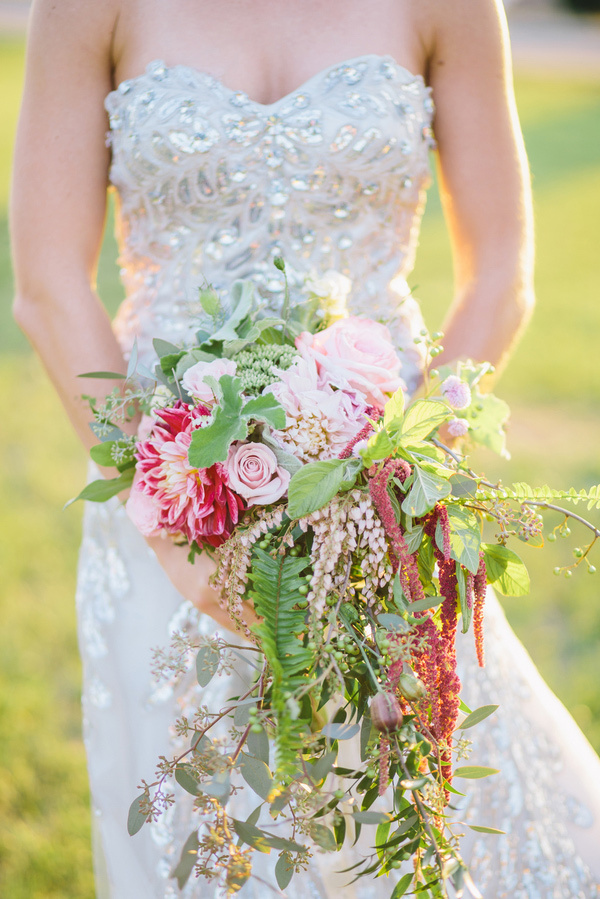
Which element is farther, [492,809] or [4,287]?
[4,287]

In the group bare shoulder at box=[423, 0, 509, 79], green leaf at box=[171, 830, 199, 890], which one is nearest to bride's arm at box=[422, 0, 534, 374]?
bare shoulder at box=[423, 0, 509, 79]

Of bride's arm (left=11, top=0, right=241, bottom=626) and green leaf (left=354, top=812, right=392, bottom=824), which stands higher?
bride's arm (left=11, top=0, right=241, bottom=626)

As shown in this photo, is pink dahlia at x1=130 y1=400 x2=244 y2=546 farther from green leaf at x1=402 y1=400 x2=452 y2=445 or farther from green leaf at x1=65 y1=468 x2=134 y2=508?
green leaf at x1=402 y1=400 x2=452 y2=445

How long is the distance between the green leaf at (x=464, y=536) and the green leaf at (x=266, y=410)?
304 mm

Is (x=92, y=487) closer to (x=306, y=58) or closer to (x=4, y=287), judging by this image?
(x=306, y=58)

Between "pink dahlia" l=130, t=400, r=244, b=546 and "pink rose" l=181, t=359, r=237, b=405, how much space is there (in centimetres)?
2

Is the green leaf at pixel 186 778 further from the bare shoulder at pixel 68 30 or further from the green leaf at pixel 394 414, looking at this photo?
the bare shoulder at pixel 68 30

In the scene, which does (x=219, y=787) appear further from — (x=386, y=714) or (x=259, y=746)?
(x=386, y=714)

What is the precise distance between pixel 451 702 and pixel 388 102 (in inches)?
52.0

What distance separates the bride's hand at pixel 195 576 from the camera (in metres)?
1.55

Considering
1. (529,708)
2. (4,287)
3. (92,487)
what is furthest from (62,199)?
(4,287)

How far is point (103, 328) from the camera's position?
1.80 metres

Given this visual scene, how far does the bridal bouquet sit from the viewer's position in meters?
1.13

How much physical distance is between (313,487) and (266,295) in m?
0.75
